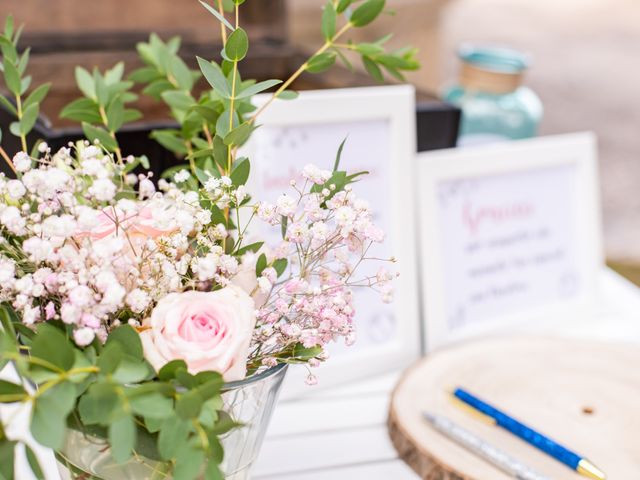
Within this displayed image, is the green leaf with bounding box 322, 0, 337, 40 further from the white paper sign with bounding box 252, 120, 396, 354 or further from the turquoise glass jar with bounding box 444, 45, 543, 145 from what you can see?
the turquoise glass jar with bounding box 444, 45, 543, 145

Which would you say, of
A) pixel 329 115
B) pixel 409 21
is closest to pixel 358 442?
pixel 329 115

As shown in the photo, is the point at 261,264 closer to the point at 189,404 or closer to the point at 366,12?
the point at 189,404

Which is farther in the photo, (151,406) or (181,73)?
(181,73)

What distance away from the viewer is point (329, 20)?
676mm

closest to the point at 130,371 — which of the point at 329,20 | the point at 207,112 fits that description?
the point at 207,112

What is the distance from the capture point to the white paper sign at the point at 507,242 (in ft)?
3.35

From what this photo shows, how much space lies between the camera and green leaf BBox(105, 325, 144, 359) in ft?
1.55

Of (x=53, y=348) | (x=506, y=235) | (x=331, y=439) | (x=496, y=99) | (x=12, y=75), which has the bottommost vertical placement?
(x=331, y=439)

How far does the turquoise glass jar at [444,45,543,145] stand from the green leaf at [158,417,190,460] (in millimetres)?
968

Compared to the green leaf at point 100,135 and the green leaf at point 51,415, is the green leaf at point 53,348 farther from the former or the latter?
the green leaf at point 100,135

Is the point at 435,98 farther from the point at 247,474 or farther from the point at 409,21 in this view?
the point at 409,21

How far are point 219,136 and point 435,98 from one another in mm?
632

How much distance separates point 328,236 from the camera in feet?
Answer: 1.82

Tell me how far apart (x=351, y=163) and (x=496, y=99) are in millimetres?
498
